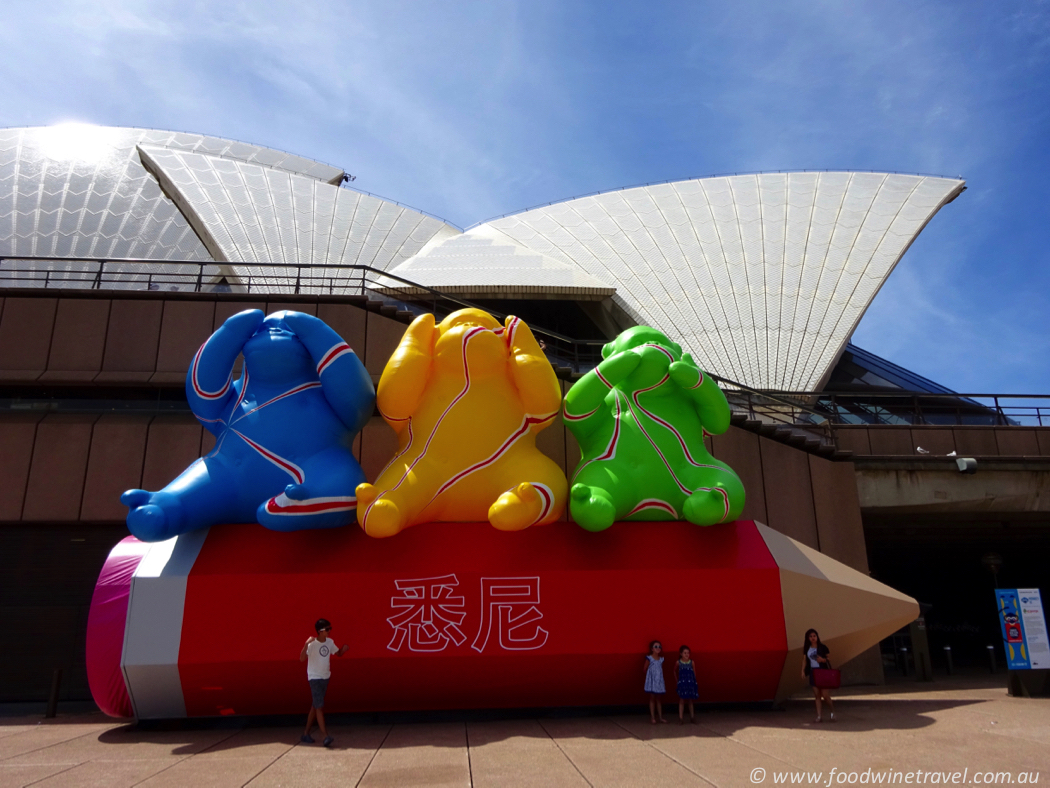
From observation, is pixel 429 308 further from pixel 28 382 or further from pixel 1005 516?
pixel 1005 516

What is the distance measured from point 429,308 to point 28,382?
704 centimetres

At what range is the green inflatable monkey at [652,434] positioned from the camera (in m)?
8.29

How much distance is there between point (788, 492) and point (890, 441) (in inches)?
147

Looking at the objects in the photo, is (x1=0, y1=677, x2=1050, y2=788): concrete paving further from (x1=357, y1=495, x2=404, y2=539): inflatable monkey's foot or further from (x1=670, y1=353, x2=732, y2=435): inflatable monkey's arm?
(x1=670, y1=353, x2=732, y2=435): inflatable monkey's arm

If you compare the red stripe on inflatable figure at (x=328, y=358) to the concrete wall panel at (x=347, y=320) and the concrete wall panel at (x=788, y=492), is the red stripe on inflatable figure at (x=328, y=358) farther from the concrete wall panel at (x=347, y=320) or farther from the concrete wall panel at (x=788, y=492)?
the concrete wall panel at (x=788, y=492)

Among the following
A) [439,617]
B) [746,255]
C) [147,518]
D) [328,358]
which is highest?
[746,255]

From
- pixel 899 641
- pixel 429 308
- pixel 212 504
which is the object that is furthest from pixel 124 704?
pixel 899 641

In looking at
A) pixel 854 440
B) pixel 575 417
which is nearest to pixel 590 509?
pixel 575 417

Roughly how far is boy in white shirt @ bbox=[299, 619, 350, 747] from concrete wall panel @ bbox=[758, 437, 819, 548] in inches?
318

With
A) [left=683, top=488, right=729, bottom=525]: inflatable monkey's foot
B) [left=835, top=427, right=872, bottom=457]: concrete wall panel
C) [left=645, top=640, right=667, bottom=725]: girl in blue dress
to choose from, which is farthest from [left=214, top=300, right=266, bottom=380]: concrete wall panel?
[left=835, top=427, right=872, bottom=457]: concrete wall panel

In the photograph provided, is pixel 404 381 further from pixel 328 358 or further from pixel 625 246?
pixel 625 246

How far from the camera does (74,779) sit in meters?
5.32

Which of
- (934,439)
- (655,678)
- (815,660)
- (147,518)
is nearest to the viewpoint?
(147,518)

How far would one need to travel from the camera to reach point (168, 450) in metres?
11.5
